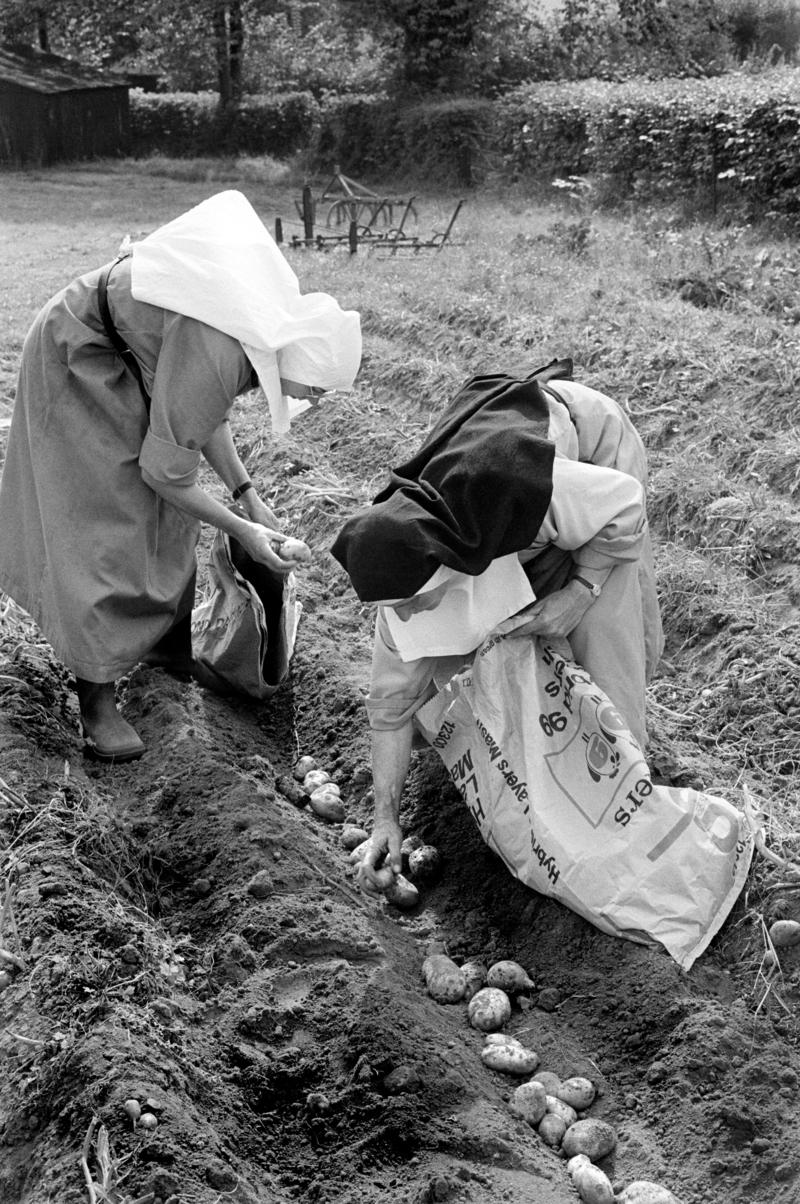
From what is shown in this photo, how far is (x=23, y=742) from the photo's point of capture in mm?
3293

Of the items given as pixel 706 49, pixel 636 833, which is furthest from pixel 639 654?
pixel 706 49

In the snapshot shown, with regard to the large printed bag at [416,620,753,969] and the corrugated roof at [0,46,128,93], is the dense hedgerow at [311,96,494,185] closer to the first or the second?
the corrugated roof at [0,46,128,93]

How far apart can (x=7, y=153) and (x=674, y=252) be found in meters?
19.5

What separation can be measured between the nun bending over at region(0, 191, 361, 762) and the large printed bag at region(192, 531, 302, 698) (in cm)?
13

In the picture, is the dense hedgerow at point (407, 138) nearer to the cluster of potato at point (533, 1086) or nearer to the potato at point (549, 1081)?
the cluster of potato at point (533, 1086)

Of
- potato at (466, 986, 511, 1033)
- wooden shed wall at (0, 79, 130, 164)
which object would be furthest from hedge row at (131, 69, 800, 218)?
potato at (466, 986, 511, 1033)

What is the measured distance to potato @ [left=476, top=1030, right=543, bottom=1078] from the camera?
101 inches

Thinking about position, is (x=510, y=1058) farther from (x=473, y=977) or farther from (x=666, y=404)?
(x=666, y=404)

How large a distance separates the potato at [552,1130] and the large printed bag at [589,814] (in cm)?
45

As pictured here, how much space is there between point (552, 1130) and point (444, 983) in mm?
440

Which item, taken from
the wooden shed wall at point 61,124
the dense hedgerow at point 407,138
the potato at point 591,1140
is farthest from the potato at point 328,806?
the wooden shed wall at point 61,124

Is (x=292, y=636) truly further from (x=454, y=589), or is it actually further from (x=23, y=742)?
(x=454, y=589)

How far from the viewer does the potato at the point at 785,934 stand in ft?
8.77

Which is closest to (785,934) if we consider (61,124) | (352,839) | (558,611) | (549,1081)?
(549,1081)
